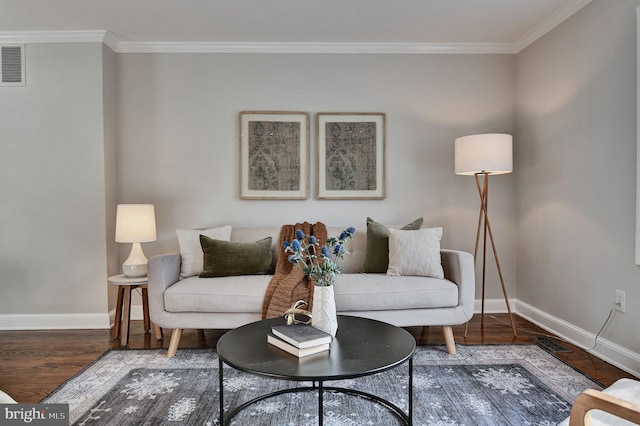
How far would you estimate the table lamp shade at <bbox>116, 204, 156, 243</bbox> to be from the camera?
311 centimetres

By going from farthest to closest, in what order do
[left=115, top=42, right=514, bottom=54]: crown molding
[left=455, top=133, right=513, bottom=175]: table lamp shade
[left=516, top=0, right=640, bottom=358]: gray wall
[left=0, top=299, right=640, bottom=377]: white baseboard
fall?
[left=115, top=42, right=514, bottom=54]: crown molding, [left=455, top=133, right=513, bottom=175]: table lamp shade, [left=0, top=299, right=640, bottom=377]: white baseboard, [left=516, top=0, right=640, bottom=358]: gray wall

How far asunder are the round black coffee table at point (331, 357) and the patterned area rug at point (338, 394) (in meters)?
0.11

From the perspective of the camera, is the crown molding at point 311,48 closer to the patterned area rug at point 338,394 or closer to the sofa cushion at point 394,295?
the sofa cushion at point 394,295

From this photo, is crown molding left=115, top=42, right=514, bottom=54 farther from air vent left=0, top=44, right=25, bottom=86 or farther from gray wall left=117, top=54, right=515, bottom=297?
air vent left=0, top=44, right=25, bottom=86

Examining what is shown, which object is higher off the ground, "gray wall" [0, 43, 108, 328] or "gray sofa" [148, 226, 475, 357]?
"gray wall" [0, 43, 108, 328]

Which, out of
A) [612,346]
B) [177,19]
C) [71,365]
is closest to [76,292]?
[71,365]

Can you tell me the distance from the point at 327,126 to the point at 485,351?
227 cm

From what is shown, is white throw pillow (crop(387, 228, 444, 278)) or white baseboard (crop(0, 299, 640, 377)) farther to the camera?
white throw pillow (crop(387, 228, 444, 278))

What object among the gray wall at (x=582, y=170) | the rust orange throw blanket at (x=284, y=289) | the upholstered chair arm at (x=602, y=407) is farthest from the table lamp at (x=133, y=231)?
the gray wall at (x=582, y=170)

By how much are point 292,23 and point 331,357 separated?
2732 millimetres

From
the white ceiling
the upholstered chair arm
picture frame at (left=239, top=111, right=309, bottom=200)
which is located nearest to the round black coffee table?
the upholstered chair arm

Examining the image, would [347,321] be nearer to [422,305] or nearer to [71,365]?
[422,305]

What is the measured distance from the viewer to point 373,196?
3.75 meters

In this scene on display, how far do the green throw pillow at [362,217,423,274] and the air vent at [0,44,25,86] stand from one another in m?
3.22
